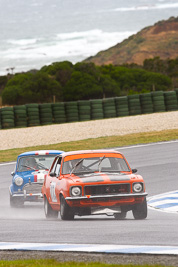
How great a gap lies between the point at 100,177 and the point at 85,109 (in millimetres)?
32727

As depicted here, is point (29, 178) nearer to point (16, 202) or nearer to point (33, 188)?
point (33, 188)

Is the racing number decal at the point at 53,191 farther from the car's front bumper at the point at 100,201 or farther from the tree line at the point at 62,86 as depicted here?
the tree line at the point at 62,86

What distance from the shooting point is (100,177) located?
10508 millimetres

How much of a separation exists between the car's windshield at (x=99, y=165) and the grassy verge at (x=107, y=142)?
51.6ft

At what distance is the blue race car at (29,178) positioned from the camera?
A: 1470cm

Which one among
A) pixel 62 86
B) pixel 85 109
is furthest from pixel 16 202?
Answer: pixel 62 86

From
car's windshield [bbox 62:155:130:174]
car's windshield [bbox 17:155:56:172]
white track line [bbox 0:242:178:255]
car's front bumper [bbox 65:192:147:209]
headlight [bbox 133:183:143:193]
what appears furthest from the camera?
car's windshield [bbox 17:155:56:172]

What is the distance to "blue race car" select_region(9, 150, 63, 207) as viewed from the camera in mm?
14695

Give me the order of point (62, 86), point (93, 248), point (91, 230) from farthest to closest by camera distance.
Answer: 1. point (62, 86)
2. point (91, 230)
3. point (93, 248)

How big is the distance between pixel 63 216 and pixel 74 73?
8487cm

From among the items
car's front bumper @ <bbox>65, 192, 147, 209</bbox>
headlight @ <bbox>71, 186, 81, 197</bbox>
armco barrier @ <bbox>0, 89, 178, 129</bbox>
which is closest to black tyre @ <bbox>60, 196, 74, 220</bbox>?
car's front bumper @ <bbox>65, 192, 147, 209</bbox>

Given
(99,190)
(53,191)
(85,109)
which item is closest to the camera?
(99,190)

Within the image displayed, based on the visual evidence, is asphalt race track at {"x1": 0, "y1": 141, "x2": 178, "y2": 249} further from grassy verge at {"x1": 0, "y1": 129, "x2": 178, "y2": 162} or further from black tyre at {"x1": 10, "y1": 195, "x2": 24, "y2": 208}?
grassy verge at {"x1": 0, "y1": 129, "x2": 178, "y2": 162}

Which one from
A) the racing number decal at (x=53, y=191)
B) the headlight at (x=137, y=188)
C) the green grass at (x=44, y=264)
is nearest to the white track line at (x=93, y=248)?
the green grass at (x=44, y=264)
